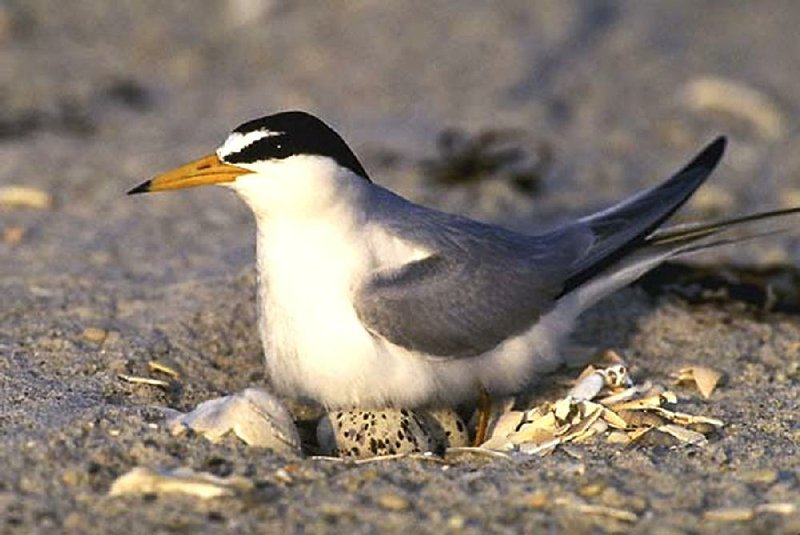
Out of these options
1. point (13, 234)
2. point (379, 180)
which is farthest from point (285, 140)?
point (379, 180)

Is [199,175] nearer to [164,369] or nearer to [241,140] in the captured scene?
[241,140]

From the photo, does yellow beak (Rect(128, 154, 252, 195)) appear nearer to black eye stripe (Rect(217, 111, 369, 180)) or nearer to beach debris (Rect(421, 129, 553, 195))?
black eye stripe (Rect(217, 111, 369, 180))

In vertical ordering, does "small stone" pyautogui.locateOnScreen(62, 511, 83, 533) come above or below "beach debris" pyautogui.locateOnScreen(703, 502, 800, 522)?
above

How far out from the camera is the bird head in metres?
3.83

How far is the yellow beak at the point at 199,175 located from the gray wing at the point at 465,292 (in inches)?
17.9

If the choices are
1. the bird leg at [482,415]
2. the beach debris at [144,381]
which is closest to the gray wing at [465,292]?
the bird leg at [482,415]

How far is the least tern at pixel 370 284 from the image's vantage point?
386 centimetres

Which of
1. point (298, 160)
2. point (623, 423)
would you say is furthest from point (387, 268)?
point (623, 423)

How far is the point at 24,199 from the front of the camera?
587 cm

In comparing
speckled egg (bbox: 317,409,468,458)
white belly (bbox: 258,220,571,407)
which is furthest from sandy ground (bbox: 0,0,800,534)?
white belly (bbox: 258,220,571,407)

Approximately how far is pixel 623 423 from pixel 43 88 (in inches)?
178

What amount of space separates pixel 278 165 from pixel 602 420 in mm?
1071

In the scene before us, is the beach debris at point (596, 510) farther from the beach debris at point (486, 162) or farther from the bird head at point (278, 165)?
the beach debris at point (486, 162)

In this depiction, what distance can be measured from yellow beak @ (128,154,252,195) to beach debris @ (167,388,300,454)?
1.93 feet
